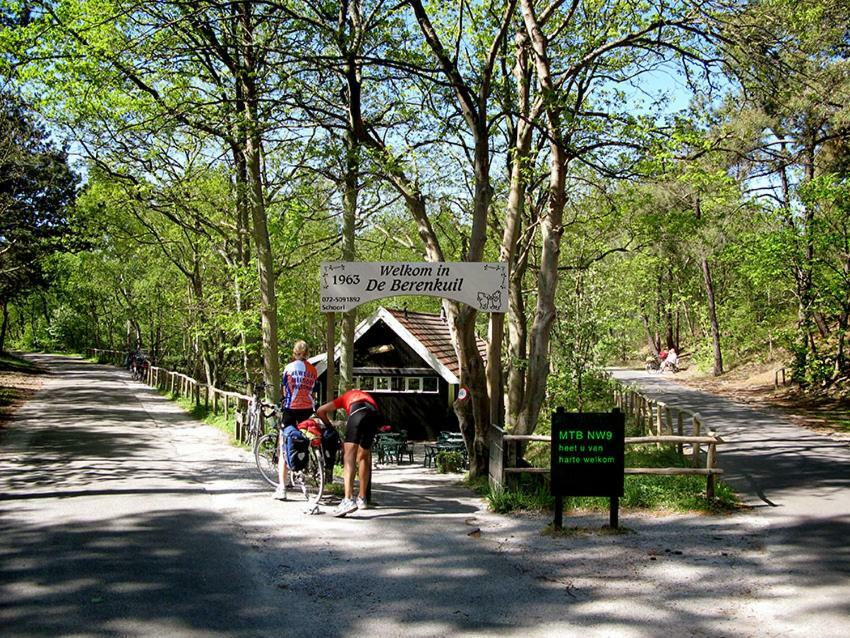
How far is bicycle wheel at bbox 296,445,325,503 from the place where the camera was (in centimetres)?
898

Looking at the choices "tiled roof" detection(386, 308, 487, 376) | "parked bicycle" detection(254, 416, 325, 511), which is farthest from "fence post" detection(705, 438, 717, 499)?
"tiled roof" detection(386, 308, 487, 376)

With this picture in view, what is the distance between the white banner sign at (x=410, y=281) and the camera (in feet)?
34.0

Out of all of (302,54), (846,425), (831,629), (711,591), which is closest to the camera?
(831,629)

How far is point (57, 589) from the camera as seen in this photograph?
573 centimetres

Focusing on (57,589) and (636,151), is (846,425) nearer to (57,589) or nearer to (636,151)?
(636,151)

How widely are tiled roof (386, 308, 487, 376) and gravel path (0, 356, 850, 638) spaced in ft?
41.6

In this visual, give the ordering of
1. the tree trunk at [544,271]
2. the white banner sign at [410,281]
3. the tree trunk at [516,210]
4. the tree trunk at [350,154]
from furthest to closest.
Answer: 1. the tree trunk at [544,271]
2. the tree trunk at [516,210]
3. the tree trunk at [350,154]
4. the white banner sign at [410,281]

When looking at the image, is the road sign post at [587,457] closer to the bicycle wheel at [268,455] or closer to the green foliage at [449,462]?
the bicycle wheel at [268,455]

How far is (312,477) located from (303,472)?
482 millimetres

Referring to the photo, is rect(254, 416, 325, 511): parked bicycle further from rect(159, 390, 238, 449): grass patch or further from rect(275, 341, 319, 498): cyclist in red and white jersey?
rect(159, 390, 238, 449): grass patch

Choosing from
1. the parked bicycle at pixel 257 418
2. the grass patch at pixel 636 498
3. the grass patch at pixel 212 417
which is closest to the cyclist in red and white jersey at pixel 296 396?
the grass patch at pixel 636 498

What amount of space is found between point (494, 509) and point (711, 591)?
3.41 metres

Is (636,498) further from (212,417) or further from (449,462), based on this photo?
(212,417)

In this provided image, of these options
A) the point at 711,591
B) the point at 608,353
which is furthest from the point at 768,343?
the point at 711,591
